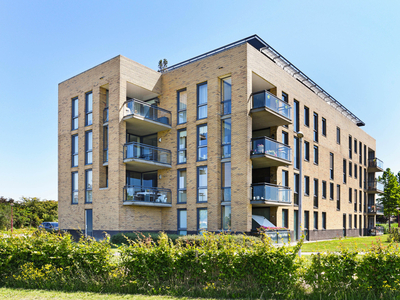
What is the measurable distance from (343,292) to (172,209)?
1672 cm

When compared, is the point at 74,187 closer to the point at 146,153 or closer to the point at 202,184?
the point at 146,153

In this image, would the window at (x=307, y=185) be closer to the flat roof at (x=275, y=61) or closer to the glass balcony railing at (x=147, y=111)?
the flat roof at (x=275, y=61)

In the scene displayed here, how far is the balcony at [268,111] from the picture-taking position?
68.6 ft

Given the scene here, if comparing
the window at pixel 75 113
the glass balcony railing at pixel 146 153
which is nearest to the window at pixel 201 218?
the glass balcony railing at pixel 146 153

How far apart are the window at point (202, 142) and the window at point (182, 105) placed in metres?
1.62

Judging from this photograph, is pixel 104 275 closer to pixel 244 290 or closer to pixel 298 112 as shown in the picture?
pixel 244 290

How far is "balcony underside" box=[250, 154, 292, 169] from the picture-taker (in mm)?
20469

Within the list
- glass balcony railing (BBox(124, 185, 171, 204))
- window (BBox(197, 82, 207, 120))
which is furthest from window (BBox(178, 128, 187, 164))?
glass balcony railing (BBox(124, 185, 171, 204))

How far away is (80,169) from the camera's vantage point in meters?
24.7

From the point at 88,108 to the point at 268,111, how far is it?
12.5 metres

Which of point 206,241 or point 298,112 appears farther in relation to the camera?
point 298,112

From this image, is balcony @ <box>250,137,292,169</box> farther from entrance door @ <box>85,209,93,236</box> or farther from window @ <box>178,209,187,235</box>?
entrance door @ <box>85,209,93,236</box>

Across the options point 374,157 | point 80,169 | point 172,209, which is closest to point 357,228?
point 374,157

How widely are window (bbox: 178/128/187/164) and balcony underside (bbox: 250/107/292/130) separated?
4599 mm
